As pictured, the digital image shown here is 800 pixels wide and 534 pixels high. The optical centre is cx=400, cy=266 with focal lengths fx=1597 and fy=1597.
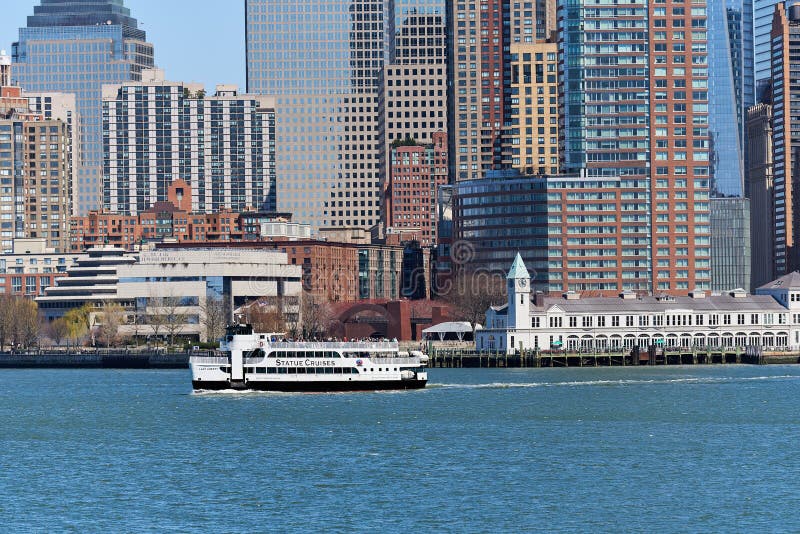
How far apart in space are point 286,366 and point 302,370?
184cm

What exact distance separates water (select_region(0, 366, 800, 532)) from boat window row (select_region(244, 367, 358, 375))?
237 cm

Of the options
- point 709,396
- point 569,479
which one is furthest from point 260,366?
point 569,479

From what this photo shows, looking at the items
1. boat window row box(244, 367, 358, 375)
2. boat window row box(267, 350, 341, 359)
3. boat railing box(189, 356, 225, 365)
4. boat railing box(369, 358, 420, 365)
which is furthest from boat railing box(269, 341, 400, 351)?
boat railing box(189, 356, 225, 365)

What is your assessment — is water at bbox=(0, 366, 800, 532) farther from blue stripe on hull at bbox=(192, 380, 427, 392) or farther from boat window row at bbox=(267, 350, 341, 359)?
boat window row at bbox=(267, 350, 341, 359)

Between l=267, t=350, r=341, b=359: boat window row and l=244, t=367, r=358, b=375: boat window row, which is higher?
l=267, t=350, r=341, b=359: boat window row

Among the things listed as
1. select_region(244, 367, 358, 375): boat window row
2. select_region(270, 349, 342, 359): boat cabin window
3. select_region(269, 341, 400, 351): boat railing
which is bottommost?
select_region(244, 367, 358, 375): boat window row

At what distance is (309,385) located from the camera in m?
155

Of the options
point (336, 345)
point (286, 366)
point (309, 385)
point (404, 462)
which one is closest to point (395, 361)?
point (336, 345)

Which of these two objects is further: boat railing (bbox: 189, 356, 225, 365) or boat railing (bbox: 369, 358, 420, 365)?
boat railing (bbox: 369, 358, 420, 365)

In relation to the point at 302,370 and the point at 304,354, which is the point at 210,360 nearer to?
the point at 302,370

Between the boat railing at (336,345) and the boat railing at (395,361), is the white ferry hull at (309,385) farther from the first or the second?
the boat railing at (336,345)

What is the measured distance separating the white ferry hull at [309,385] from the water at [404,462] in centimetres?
110

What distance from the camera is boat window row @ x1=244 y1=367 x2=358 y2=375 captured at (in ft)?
503

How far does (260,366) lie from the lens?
153 metres
